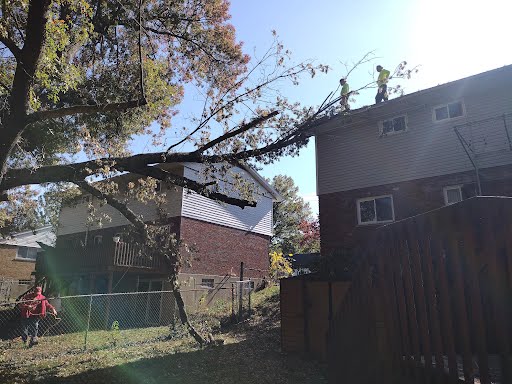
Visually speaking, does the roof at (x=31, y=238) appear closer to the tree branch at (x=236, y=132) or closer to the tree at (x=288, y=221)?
the tree at (x=288, y=221)

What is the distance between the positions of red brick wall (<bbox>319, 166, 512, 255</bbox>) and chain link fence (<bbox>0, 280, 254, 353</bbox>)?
407 cm

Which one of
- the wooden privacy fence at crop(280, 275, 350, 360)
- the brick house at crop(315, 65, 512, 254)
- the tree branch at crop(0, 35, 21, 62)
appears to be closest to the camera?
the tree branch at crop(0, 35, 21, 62)

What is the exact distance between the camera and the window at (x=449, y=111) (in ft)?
43.4

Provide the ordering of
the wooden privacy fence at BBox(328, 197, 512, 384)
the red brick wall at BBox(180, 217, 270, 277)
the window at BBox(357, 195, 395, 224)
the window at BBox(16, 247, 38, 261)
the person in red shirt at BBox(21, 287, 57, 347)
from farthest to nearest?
the window at BBox(16, 247, 38, 261), the red brick wall at BBox(180, 217, 270, 277), the window at BBox(357, 195, 395, 224), the person in red shirt at BBox(21, 287, 57, 347), the wooden privacy fence at BBox(328, 197, 512, 384)

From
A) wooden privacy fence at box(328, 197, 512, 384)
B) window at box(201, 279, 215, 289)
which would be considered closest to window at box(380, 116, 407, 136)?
window at box(201, 279, 215, 289)

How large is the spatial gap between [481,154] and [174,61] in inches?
416

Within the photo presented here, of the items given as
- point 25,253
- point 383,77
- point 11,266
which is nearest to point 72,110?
point 383,77

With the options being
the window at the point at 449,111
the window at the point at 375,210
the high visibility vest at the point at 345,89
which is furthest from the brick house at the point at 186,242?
the high visibility vest at the point at 345,89

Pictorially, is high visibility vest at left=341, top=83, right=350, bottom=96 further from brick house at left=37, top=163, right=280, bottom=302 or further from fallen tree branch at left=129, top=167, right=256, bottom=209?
brick house at left=37, top=163, right=280, bottom=302

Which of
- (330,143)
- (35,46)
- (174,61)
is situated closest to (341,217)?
(330,143)

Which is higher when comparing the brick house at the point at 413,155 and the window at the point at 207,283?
the brick house at the point at 413,155

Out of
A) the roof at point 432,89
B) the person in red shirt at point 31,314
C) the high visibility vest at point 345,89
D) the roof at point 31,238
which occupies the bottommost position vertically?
the person in red shirt at point 31,314

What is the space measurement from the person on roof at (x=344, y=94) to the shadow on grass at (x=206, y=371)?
565 cm

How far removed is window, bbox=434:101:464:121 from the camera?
1324 cm
